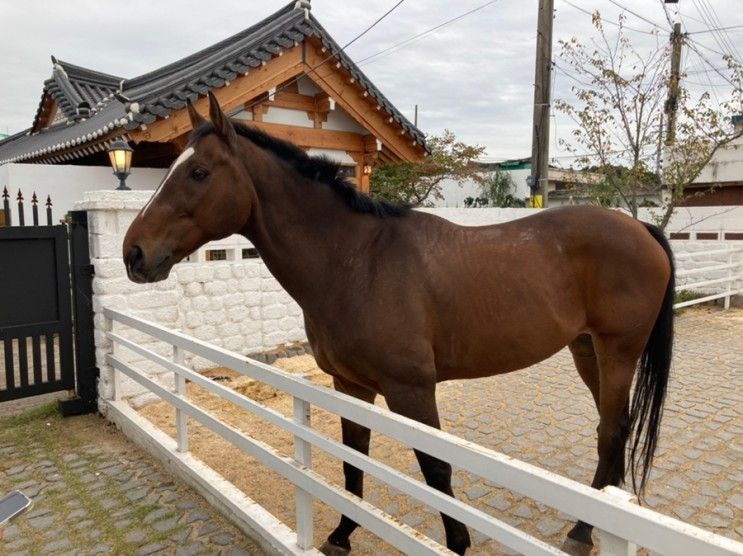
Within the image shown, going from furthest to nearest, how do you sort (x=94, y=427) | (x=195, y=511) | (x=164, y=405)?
(x=164, y=405) < (x=94, y=427) < (x=195, y=511)

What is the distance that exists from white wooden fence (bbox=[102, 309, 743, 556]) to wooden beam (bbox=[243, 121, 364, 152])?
5.32m

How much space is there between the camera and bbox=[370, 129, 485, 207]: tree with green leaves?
17.5 meters

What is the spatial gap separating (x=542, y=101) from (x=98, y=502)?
8690 millimetres

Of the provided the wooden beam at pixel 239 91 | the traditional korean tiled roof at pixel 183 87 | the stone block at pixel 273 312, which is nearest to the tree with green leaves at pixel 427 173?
the traditional korean tiled roof at pixel 183 87

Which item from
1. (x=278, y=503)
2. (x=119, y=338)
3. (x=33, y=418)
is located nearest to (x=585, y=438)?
(x=278, y=503)

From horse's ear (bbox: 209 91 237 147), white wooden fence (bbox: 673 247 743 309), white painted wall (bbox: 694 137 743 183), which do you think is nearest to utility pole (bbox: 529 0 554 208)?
white wooden fence (bbox: 673 247 743 309)

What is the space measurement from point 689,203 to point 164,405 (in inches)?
587

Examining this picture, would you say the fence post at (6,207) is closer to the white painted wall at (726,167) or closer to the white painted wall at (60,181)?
the white painted wall at (60,181)

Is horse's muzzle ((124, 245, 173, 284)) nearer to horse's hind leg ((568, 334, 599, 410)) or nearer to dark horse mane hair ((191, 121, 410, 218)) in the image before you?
dark horse mane hair ((191, 121, 410, 218))

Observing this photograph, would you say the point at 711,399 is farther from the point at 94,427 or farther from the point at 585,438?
the point at 94,427

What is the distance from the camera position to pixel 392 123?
926 centimetres

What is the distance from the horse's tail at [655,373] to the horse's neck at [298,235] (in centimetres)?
182

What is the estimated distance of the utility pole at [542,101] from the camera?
8.84 m

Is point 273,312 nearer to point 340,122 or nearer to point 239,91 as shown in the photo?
point 239,91
